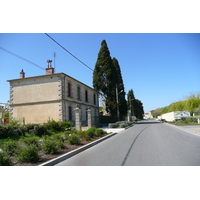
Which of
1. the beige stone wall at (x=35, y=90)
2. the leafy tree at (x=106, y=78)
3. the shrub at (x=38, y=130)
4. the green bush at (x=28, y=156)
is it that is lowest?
the green bush at (x=28, y=156)

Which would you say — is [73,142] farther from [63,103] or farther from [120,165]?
[63,103]

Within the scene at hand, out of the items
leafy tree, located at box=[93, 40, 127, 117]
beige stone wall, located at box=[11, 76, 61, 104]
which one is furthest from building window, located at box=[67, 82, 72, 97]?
leafy tree, located at box=[93, 40, 127, 117]

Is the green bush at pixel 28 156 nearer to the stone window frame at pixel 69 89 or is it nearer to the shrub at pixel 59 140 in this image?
the shrub at pixel 59 140

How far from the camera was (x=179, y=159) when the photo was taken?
564cm

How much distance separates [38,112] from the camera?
22609 millimetres

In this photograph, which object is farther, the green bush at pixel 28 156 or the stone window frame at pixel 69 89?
the stone window frame at pixel 69 89

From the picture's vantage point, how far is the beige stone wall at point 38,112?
22.1 m

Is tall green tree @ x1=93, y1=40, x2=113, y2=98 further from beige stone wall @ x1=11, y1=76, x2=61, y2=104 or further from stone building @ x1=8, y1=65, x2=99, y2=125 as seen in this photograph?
beige stone wall @ x1=11, y1=76, x2=61, y2=104

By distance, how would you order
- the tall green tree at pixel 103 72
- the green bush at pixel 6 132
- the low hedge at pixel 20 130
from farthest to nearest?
the tall green tree at pixel 103 72 < the low hedge at pixel 20 130 < the green bush at pixel 6 132

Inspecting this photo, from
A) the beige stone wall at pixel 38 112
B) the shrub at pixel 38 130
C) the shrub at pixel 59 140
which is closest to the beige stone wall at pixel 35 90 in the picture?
the beige stone wall at pixel 38 112

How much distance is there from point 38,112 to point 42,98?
181 cm

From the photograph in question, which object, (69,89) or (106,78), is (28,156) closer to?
(69,89)

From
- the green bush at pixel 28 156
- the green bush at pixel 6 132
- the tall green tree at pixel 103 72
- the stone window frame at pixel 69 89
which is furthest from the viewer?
the tall green tree at pixel 103 72

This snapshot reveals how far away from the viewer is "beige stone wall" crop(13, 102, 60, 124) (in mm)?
22053
